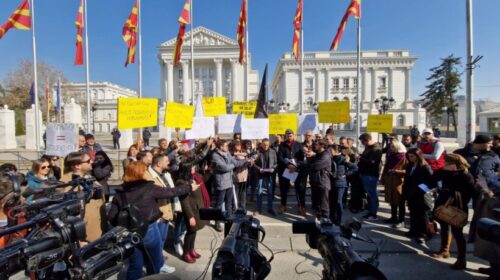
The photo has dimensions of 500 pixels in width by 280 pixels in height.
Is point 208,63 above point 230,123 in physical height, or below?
above

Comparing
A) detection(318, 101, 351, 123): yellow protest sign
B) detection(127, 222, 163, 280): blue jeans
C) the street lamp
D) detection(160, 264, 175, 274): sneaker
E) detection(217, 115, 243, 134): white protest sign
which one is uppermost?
the street lamp

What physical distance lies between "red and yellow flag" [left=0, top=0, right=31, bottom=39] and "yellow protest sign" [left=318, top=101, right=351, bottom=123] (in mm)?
11671

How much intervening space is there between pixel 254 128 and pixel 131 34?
25.5 feet

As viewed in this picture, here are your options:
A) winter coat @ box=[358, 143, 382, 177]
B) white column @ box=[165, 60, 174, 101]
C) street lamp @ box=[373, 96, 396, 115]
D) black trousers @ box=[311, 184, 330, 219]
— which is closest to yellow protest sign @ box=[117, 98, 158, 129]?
black trousers @ box=[311, 184, 330, 219]

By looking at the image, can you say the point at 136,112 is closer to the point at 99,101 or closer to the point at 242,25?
the point at 242,25

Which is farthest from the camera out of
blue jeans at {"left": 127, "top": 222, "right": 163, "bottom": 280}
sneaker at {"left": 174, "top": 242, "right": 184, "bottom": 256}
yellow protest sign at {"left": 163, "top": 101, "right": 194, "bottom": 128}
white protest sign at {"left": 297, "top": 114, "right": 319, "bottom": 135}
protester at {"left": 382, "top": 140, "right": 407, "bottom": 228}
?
white protest sign at {"left": 297, "top": 114, "right": 319, "bottom": 135}

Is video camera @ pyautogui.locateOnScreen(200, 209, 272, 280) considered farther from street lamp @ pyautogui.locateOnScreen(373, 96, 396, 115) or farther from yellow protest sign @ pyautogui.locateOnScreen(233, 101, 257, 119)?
street lamp @ pyautogui.locateOnScreen(373, 96, 396, 115)

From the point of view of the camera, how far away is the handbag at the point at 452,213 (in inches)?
156

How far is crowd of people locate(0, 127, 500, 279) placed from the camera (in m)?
3.34

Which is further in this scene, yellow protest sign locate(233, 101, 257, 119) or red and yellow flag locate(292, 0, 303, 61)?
red and yellow flag locate(292, 0, 303, 61)

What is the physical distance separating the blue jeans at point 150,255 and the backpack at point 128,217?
8.7 inches

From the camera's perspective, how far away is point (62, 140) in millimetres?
5938

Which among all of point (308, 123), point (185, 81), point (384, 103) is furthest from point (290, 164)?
point (185, 81)

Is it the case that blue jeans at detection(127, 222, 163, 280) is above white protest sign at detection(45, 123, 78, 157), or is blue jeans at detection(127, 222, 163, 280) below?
below
